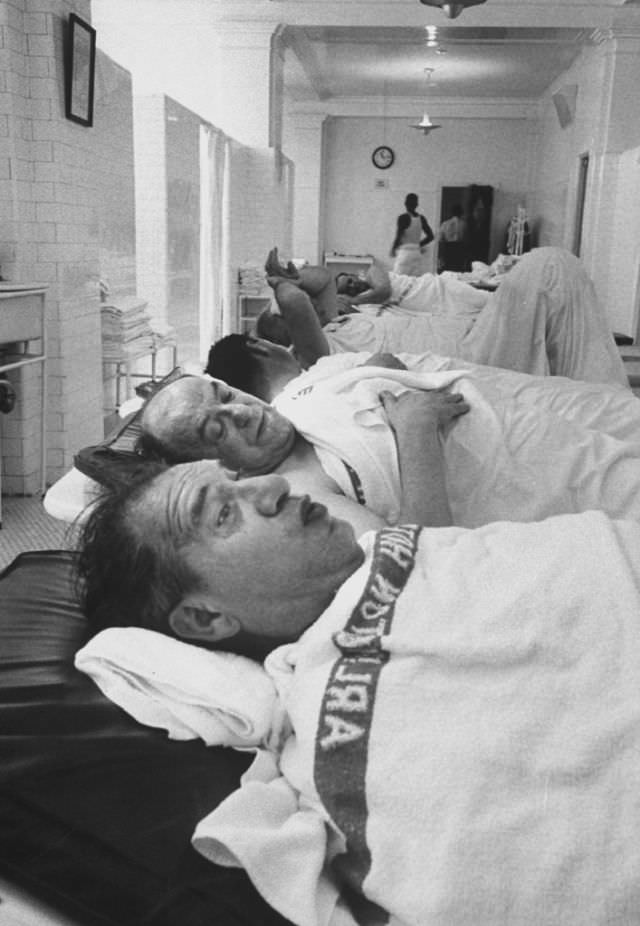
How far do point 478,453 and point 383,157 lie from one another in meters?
12.5

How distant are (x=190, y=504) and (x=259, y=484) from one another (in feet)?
0.34

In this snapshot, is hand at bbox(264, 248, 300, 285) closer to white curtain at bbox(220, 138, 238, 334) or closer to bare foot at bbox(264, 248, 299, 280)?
bare foot at bbox(264, 248, 299, 280)

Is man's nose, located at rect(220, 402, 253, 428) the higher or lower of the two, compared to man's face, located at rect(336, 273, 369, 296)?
lower

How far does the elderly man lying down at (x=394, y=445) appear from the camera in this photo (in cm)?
183

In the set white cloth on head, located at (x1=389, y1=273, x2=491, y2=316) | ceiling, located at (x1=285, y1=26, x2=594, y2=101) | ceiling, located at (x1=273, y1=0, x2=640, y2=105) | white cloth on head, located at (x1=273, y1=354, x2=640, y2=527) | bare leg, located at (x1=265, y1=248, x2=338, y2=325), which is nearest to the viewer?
white cloth on head, located at (x1=273, y1=354, x2=640, y2=527)

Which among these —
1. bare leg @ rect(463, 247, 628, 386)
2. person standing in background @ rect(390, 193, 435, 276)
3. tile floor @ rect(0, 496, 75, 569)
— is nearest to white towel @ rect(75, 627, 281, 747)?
tile floor @ rect(0, 496, 75, 569)

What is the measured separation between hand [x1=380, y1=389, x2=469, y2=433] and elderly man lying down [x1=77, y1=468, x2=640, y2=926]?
72 centimetres

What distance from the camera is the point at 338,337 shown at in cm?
396

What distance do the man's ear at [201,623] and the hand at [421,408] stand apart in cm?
82

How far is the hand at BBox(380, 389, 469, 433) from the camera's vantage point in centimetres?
190

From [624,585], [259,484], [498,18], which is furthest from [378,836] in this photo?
[498,18]

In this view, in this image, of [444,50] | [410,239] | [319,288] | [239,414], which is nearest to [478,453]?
[239,414]

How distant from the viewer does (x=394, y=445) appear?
1.85 m

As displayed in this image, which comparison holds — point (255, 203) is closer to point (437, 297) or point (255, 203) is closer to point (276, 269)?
point (437, 297)
